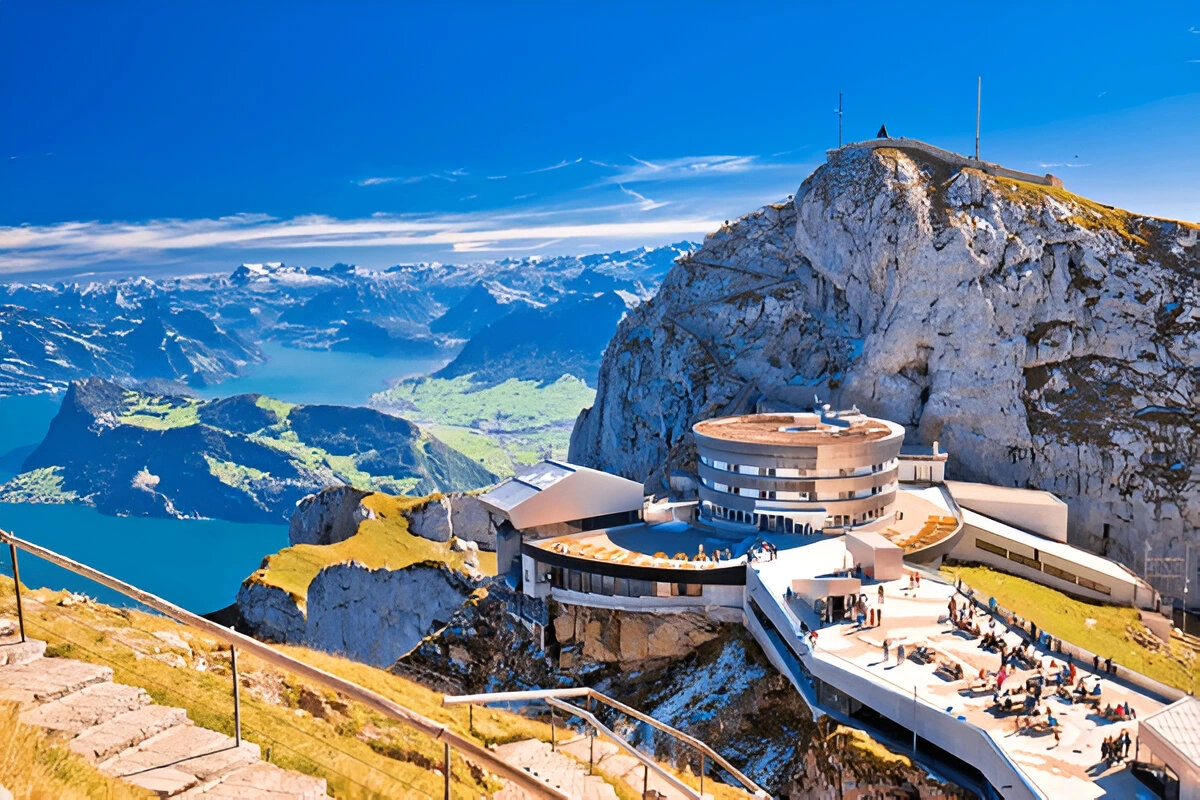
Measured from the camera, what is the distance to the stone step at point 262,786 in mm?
12865

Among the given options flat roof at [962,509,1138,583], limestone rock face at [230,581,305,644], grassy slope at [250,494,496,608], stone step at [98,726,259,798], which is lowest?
limestone rock face at [230,581,305,644]

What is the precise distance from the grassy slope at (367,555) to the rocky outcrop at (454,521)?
1.56 metres

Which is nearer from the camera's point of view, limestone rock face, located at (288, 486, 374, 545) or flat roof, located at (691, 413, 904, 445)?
flat roof, located at (691, 413, 904, 445)

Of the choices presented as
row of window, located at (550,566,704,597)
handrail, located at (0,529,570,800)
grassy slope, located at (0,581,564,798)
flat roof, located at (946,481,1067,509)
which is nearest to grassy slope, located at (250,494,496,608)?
row of window, located at (550,566,704,597)

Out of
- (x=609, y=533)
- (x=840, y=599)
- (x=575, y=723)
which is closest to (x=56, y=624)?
(x=575, y=723)

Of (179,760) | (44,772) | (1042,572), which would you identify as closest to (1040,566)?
(1042,572)

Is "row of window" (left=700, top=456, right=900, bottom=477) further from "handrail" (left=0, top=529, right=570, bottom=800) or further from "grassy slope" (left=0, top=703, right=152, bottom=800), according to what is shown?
"grassy slope" (left=0, top=703, right=152, bottom=800)

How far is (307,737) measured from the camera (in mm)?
17438

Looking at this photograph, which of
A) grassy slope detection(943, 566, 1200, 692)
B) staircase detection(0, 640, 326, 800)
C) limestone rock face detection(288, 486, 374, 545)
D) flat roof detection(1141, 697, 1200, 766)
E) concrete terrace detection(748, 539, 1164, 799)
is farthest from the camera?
limestone rock face detection(288, 486, 374, 545)

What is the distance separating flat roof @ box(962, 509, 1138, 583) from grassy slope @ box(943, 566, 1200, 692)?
3.00m

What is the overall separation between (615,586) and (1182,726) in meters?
35.4

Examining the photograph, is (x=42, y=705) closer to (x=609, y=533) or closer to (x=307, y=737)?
(x=307, y=737)

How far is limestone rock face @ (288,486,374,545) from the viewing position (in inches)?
4646

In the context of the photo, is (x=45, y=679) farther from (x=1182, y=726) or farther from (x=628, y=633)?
(x=628, y=633)
